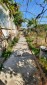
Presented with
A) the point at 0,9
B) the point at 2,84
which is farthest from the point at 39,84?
the point at 0,9

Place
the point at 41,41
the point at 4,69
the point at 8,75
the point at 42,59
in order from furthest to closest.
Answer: the point at 41,41, the point at 42,59, the point at 4,69, the point at 8,75

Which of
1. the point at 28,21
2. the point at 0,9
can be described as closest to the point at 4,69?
the point at 28,21

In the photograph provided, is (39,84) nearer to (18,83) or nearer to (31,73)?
(18,83)

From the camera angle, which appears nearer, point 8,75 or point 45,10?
point 45,10

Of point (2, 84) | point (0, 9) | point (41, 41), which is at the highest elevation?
point (0, 9)

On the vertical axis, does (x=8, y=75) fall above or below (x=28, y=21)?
below

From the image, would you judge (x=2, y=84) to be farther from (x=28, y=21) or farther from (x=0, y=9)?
(x=0, y=9)

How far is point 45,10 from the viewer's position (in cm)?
689

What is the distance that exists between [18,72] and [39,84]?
2123 mm

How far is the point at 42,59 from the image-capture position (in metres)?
12.9

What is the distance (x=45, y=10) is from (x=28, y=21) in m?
0.80

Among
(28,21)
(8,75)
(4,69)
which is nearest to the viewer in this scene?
(28,21)

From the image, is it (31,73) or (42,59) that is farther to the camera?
(42,59)

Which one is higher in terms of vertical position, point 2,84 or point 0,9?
point 0,9
